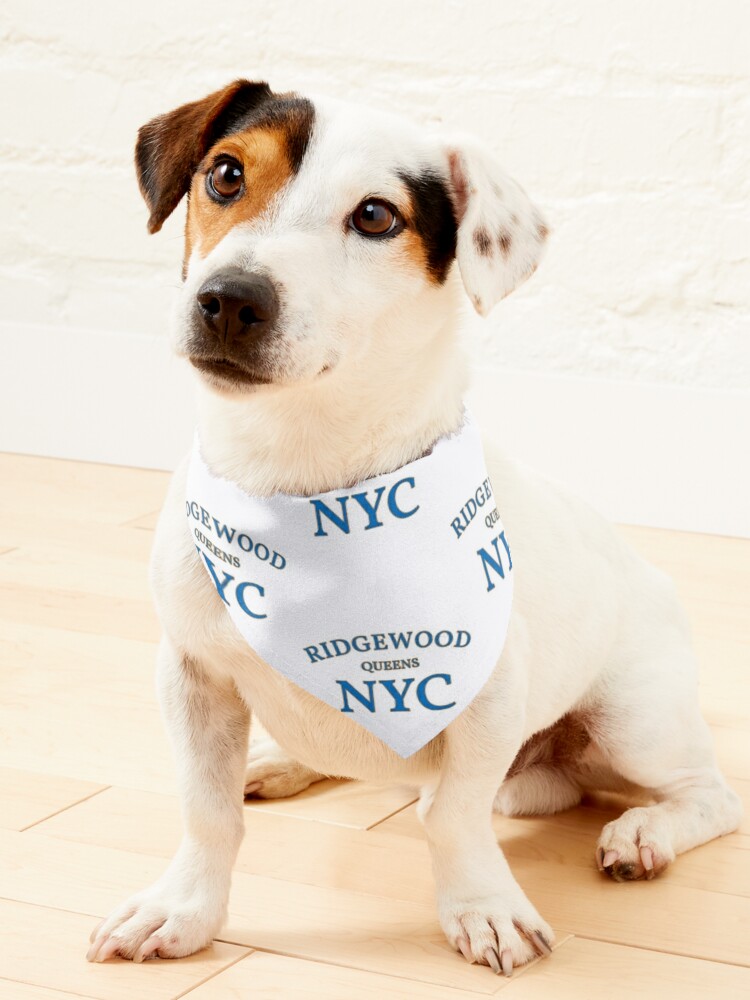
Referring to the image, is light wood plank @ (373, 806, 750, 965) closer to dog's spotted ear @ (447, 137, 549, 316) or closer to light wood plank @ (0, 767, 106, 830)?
light wood plank @ (0, 767, 106, 830)

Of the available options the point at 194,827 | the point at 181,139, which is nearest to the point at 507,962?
the point at 194,827

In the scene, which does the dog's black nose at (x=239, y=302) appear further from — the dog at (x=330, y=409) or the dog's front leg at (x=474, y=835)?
the dog's front leg at (x=474, y=835)

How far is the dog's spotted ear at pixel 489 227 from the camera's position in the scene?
Result: 1.40m

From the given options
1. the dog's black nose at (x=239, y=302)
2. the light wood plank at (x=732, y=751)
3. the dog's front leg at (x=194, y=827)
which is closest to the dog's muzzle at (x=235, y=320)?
the dog's black nose at (x=239, y=302)

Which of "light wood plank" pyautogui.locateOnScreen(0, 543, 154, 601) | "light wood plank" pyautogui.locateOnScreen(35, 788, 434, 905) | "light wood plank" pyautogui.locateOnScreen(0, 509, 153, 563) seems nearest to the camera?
"light wood plank" pyautogui.locateOnScreen(35, 788, 434, 905)

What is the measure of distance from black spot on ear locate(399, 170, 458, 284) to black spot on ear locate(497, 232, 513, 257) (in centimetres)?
6

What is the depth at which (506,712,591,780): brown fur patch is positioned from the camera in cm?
173

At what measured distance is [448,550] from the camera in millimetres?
1451

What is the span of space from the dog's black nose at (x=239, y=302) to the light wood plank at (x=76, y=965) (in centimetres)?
63

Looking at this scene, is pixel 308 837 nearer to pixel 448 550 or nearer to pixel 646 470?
pixel 448 550

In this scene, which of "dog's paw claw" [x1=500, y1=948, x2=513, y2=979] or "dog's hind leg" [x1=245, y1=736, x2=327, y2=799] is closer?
"dog's paw claw" [x1=500, y1=948, x2=513, y2=979]

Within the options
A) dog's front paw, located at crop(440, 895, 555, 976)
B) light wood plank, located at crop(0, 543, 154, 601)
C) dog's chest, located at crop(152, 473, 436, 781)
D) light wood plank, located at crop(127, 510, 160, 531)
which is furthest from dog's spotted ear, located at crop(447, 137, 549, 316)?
light wood plank, located at crop(127, 510, 160, 531)

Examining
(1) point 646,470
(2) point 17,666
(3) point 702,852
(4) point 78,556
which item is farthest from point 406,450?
(1) point 646,470

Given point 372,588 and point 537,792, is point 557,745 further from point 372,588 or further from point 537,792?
point 372,588
